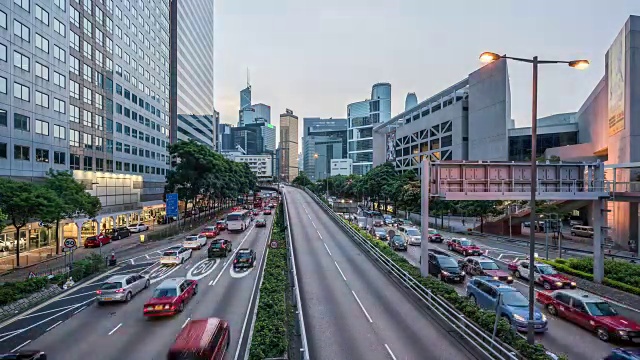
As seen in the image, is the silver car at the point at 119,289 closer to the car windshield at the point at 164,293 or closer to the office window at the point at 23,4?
the car windshield at the point at 164,293

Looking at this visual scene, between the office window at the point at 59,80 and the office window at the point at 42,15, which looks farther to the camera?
the office window at the point at 59,80

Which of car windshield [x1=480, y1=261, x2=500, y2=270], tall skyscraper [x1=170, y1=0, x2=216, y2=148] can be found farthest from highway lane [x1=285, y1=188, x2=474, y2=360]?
tall skyscraper [x1=170, y1=0, x2=216, y2=148]

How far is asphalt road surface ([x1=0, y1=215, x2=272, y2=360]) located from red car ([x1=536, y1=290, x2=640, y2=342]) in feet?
52.2

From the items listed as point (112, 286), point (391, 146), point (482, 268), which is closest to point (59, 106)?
point (112, 286)

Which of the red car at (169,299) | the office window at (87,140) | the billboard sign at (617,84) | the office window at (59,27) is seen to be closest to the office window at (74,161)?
the office window at (87,140)

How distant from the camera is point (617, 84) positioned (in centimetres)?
3809

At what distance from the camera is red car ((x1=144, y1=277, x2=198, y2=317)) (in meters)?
18.5

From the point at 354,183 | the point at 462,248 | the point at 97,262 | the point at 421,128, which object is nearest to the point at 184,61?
the point at 354,183

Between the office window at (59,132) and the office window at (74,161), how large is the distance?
9.56 ft

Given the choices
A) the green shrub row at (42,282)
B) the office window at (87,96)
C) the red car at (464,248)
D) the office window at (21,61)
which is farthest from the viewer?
the office window at (87,96)

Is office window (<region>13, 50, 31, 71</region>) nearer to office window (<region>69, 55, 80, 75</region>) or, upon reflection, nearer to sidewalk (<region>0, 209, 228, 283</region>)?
office window (<region>69, 55, 80, 75</region>)

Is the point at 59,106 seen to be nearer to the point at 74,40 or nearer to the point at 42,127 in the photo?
the point at 42,127

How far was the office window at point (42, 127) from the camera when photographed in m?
39.2

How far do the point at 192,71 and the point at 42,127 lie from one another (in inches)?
2775
